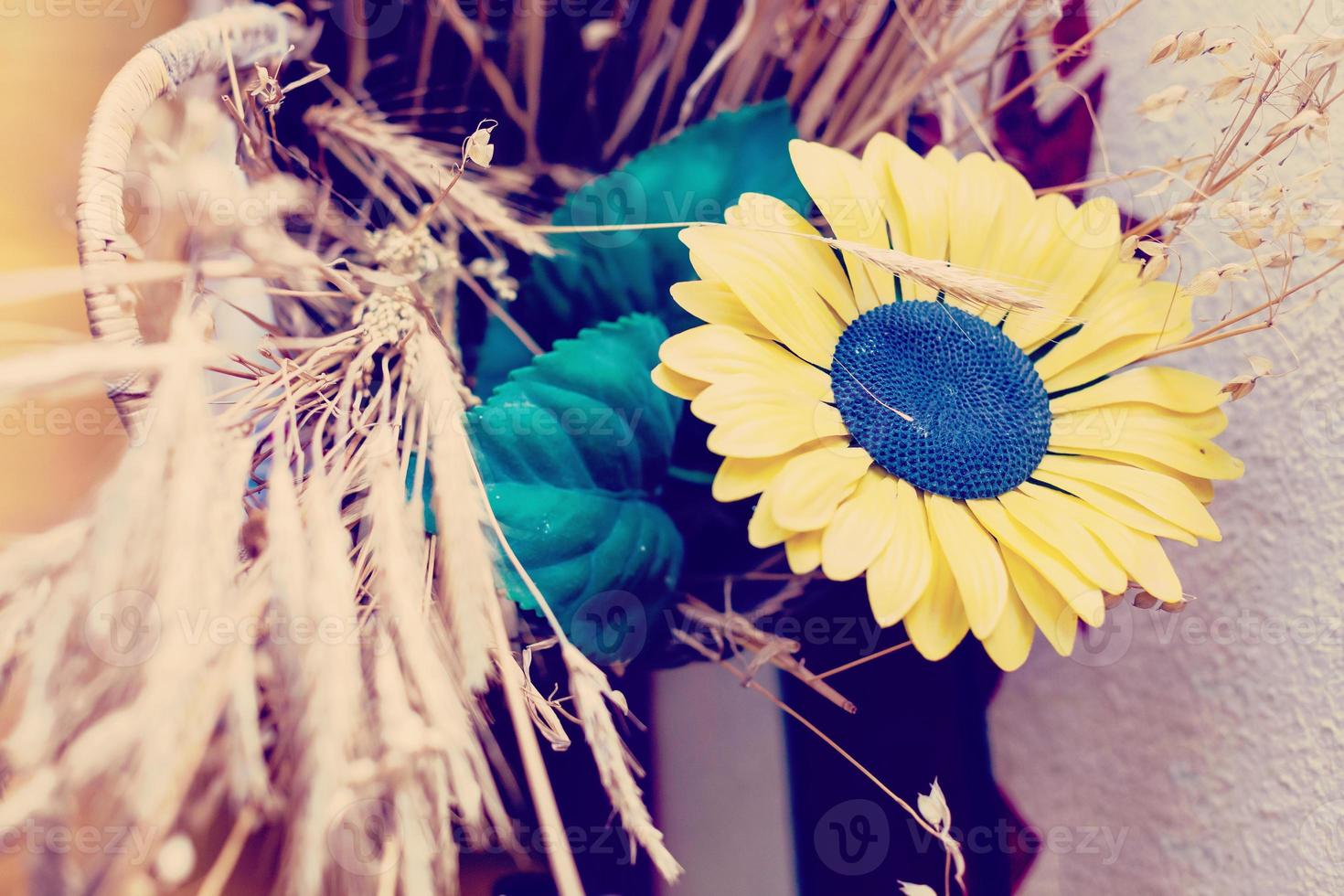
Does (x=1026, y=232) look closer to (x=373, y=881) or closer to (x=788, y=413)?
(x=788, y=413)

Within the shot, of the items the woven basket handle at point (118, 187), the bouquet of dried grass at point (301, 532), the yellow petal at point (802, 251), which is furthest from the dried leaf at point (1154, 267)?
the woven basket handle at point (118, 187)

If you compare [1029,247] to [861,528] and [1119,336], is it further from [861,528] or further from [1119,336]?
[861,528]

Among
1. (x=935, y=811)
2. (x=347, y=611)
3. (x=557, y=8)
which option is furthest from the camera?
(x=557, y=8)

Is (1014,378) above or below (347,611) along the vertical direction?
above

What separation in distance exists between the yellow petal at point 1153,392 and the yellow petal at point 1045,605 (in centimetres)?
8

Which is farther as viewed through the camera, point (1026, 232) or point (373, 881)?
point (1026, 232)

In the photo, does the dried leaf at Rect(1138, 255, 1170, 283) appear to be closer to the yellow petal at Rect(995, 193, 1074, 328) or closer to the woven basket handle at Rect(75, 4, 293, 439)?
the yellow petal at Rect(995, 193, 1074, 328)

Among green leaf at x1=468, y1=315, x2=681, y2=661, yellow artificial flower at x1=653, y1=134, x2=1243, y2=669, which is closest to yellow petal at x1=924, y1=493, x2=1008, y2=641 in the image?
yellow artificial flower at x1=653, y1=134, x2=1243, y2=669

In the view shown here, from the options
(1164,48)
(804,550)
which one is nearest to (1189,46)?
(1164,48)

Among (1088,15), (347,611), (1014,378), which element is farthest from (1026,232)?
(347,611)

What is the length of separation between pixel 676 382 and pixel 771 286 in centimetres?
5

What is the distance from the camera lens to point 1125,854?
440 millimetres

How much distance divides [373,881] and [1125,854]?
421 mm

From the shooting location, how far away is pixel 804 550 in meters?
0.26
